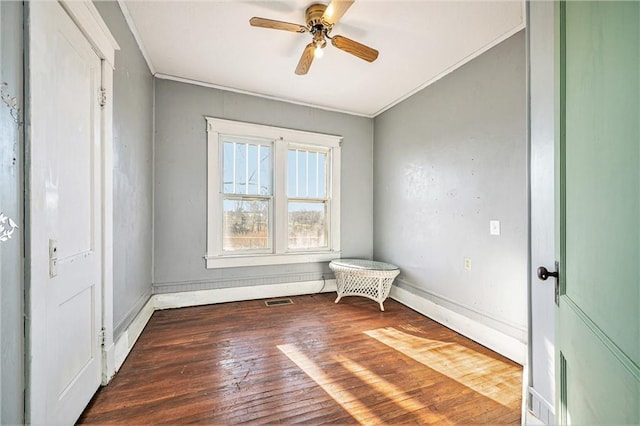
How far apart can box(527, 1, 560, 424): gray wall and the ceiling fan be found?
1.07 m

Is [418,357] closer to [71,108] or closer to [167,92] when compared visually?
[71,108]

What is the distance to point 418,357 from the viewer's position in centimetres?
213

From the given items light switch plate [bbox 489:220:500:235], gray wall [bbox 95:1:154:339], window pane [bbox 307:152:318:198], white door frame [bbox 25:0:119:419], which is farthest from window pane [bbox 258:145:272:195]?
light switch plate [bbox 489:220:500:235]

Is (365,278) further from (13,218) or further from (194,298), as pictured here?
(13,218)

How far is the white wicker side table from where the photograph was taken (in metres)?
3.24

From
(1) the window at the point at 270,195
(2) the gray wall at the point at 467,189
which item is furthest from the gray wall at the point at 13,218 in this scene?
(2) the gray wall at the point at 467,189

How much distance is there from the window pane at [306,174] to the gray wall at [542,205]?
9.13ft

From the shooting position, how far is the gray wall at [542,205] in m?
1.24

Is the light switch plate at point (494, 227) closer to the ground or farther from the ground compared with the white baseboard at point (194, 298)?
farther from the ground

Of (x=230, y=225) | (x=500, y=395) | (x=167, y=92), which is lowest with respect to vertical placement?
(x=500, y=395)

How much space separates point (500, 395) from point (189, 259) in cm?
319

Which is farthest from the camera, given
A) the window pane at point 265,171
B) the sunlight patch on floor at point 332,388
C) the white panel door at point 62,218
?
the window pane at point 265,171

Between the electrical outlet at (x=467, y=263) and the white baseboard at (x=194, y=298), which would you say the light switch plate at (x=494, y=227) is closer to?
the electrical outlet at (x=467, y=263)

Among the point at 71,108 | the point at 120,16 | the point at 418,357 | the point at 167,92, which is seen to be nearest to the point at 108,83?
the point at 71,108
